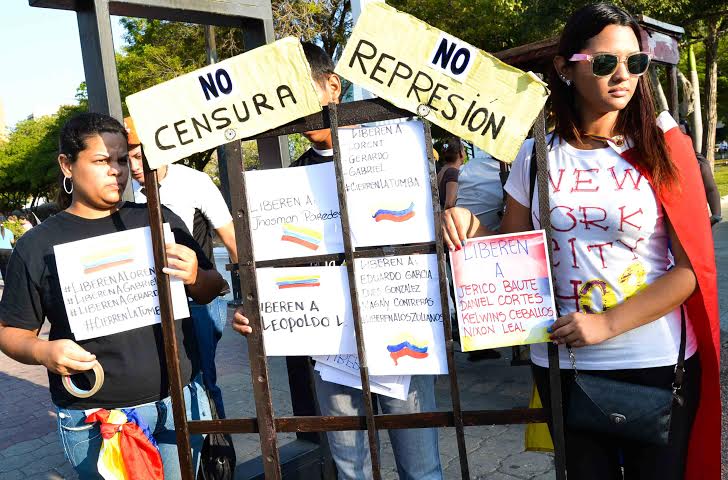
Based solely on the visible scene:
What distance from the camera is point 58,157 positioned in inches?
90.7

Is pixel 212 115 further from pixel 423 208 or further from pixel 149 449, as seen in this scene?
pixel 149 449

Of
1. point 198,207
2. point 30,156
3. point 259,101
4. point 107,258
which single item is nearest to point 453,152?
point 198,207

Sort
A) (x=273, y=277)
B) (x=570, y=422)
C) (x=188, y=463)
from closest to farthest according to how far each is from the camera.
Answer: (x=570, y=422)
(x=273, y=277)
(x=188, y=463)

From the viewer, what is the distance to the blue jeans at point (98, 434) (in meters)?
2.25

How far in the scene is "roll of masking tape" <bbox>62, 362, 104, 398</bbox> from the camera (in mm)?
2168

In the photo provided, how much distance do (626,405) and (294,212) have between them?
1.14 m

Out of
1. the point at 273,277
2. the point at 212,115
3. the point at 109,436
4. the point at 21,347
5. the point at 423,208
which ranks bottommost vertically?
the point at 109,436

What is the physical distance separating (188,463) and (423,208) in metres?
1.21

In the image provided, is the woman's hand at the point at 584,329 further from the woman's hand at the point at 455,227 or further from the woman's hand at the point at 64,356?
the woman's hand at the point at 64,356

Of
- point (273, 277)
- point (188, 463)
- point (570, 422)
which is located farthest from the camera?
point (188, 463)

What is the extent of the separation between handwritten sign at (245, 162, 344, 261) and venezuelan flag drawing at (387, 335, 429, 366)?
0.34m

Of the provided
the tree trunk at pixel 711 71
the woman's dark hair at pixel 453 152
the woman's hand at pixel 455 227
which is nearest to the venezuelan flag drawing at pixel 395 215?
the woman's hand at pixel 455 227

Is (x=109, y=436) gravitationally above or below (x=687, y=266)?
below

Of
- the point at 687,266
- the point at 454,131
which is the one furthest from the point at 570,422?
the point at 454,131
